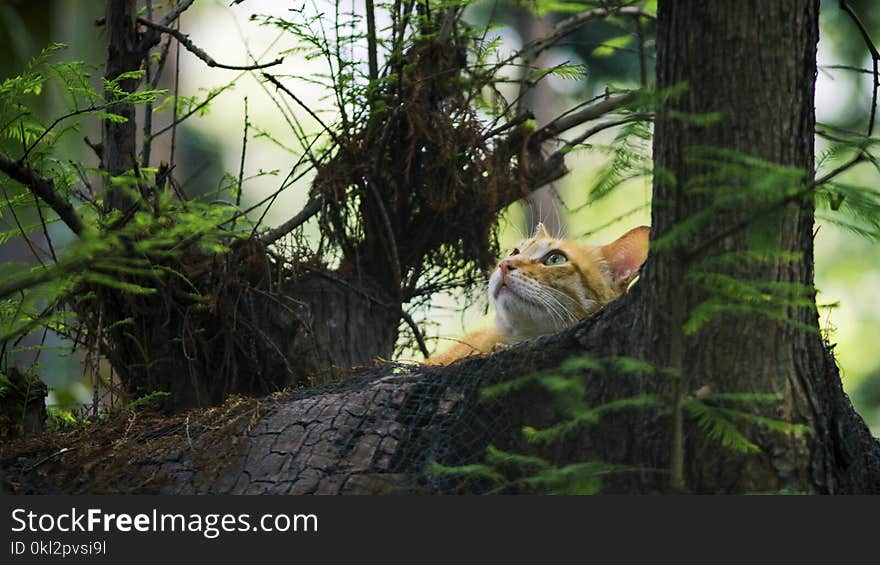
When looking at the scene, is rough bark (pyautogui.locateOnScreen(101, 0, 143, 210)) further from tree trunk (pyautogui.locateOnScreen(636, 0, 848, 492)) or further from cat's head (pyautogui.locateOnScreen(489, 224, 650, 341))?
tree trunk (pyautogui.locateOnScreen(636, 0, 848, 492))

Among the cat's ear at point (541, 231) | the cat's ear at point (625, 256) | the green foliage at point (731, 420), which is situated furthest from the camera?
the cat's ear at point (541, 231)

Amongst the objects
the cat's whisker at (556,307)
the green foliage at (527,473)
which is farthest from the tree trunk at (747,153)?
the cat's whisker at (556,307)

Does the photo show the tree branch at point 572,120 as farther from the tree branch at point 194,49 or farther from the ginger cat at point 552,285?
the tree branch at point 194,49

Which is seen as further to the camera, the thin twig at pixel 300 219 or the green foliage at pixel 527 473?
the thin twig at pixel 300 219

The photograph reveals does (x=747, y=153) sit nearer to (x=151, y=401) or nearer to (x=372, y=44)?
(x=372, y=44)

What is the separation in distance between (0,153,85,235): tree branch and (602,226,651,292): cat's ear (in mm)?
2325

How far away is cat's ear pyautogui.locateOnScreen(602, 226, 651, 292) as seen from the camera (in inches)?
168

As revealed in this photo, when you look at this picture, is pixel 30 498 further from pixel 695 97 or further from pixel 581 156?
pixel 581 156

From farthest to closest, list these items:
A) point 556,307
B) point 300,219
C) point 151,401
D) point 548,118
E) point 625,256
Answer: point 548,118, point 300,219, point 625,256, point 556,307, point 151,401

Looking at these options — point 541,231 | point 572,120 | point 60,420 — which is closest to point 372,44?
point 572,120

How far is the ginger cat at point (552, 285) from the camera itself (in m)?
4.20

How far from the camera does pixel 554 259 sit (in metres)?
4.46

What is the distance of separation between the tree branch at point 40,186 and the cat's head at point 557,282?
1.81 meters

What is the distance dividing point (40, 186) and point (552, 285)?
2.16m
